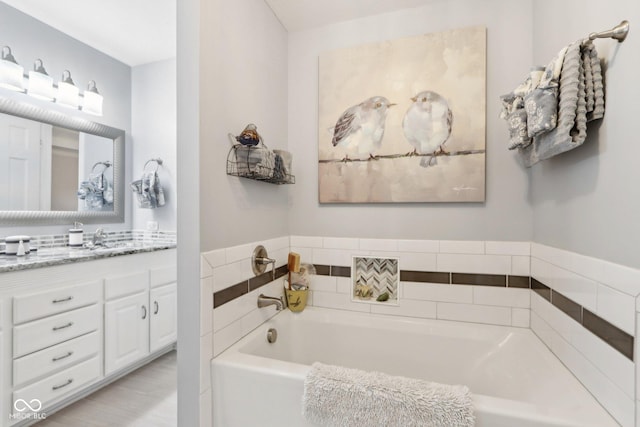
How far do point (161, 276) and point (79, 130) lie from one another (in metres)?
1.42

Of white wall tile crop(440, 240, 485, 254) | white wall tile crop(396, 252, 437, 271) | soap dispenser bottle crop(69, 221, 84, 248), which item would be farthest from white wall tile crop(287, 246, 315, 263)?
soap dispenser bottle crop(69, 221, 84, 248)

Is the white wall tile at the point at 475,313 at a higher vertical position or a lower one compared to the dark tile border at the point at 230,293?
lower

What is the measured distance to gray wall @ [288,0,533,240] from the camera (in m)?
1.60

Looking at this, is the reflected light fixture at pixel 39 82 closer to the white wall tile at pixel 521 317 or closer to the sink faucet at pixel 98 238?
the sink faucet at pixel 98 238

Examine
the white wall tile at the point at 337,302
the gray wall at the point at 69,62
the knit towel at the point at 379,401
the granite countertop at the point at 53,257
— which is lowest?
the knit towel at the point at 379,401

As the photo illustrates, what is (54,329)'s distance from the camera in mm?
1737

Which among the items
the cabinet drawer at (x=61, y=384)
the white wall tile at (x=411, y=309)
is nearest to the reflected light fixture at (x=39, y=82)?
the cabinet drawer at (x=61, y=384)

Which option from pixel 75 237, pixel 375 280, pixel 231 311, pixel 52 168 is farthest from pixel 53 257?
pixel 375 280

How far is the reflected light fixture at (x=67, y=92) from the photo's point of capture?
90.0 inches

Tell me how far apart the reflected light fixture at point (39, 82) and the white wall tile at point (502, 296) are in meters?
3.28

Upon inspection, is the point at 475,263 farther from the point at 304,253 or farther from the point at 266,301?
the point at 266,301

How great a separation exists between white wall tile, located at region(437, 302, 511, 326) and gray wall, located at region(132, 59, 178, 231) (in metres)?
2.38

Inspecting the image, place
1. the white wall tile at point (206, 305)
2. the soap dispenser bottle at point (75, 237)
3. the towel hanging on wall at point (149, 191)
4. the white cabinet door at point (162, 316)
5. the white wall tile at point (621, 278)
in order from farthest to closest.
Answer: the towel hanging on wall at point (149, 191) → the white cabinet door at point (162, 316) → the soap dispenser bottle at point (75, 237) → the white wall tile at point (206, 305) → the white wall tile at point (621, 278)

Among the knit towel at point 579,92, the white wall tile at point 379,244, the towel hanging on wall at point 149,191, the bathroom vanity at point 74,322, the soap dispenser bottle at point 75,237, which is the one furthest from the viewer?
the towel hanging on wall at point 149,191
